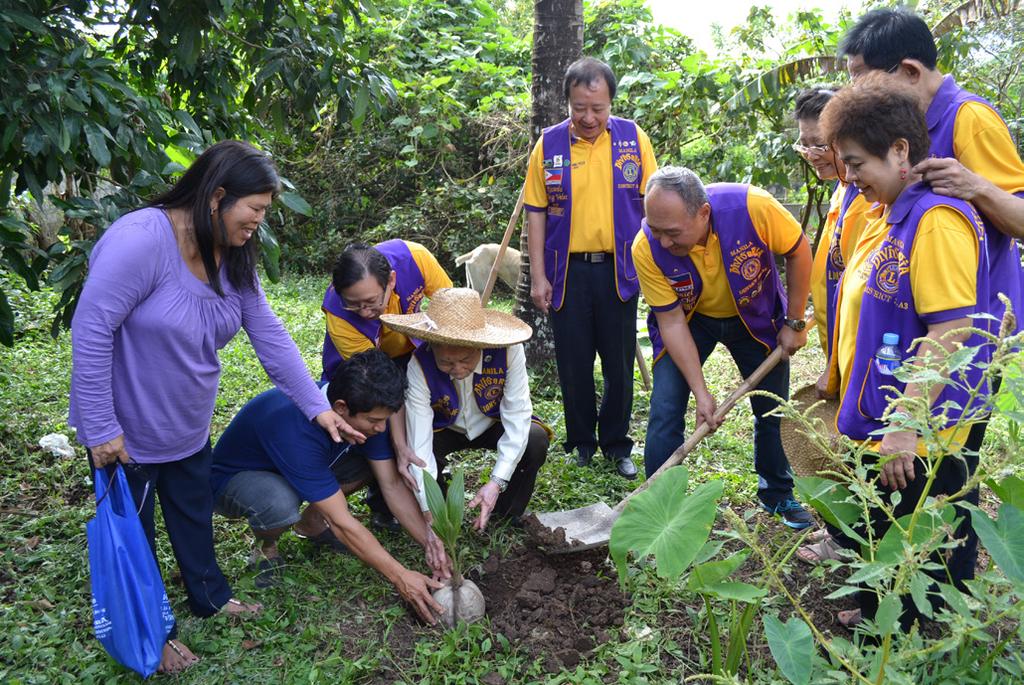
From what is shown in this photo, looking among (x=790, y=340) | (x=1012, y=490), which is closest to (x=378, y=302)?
(x=790, y=340)

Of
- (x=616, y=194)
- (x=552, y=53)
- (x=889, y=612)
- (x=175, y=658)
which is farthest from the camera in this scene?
(x=552, y=53)

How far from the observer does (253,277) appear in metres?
2.73

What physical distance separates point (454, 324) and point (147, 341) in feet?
3.37

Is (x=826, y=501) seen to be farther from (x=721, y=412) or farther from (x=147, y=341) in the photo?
(x=147, y=341)

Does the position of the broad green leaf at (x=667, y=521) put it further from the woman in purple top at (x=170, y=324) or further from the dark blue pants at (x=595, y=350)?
the dark blue pants at (x=595, y=350)

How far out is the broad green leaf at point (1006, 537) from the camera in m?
1.79

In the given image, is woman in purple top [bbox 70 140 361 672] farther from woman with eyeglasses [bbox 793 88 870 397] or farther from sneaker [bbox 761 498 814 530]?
sneaker [bbox 761 498 814 530]

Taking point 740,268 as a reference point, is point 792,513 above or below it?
below

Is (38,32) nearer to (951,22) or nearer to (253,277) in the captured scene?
(253,277)

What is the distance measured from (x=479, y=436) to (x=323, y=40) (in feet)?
6.48

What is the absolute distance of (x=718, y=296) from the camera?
3.29m

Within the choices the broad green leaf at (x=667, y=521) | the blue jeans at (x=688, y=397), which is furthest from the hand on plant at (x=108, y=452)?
the blue jeans at (x=688, y=397)

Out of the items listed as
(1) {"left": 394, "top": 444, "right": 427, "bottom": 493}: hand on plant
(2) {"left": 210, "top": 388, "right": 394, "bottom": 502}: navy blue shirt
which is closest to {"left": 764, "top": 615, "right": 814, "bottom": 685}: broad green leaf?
(1) {"left": 394, "top": 444, "right": 427, "bottom": 493}: hand on plant

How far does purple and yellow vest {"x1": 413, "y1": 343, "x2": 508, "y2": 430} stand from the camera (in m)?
3.15
